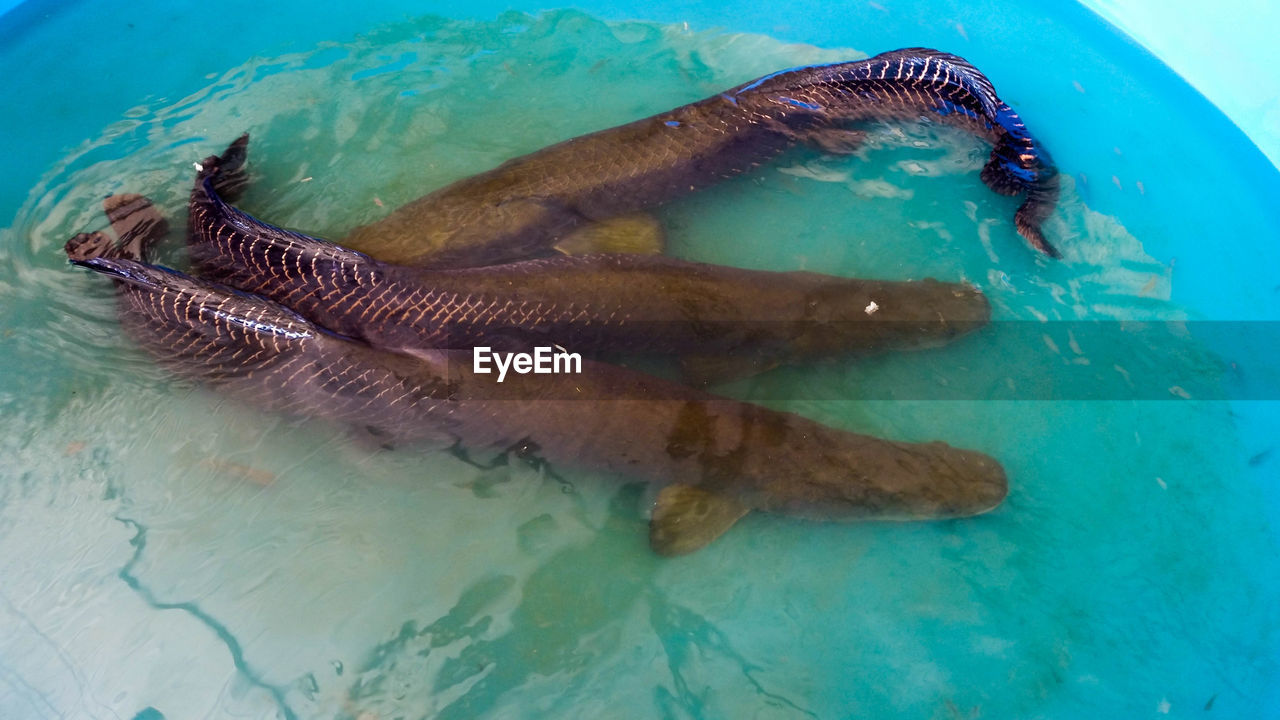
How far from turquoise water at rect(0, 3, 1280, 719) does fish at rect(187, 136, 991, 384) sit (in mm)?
219

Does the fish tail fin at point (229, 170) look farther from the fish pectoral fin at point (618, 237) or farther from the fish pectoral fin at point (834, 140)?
the fish pectoral fin at point (834, 140)

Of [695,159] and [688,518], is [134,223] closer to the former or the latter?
[695,159]

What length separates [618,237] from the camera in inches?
189

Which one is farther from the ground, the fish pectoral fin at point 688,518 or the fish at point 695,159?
the fish at point 695,159

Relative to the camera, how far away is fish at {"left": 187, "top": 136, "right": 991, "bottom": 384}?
13.2 feet

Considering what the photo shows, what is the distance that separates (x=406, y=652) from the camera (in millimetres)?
3293

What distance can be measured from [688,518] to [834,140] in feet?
10.9

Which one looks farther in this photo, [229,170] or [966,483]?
[229,170]

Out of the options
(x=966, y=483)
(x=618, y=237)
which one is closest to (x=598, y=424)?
(x=618, y=237)

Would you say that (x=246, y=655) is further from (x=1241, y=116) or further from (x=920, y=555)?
(x=1241, y=116)

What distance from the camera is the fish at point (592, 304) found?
13.2ft

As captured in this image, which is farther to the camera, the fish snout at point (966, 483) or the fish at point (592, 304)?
the fish at point (592, 304)

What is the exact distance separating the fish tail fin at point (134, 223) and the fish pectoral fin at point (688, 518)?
3.72 meters

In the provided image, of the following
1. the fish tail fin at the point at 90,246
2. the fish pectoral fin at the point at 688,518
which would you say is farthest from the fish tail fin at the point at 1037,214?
the fish tail fin at the point at 90,246
